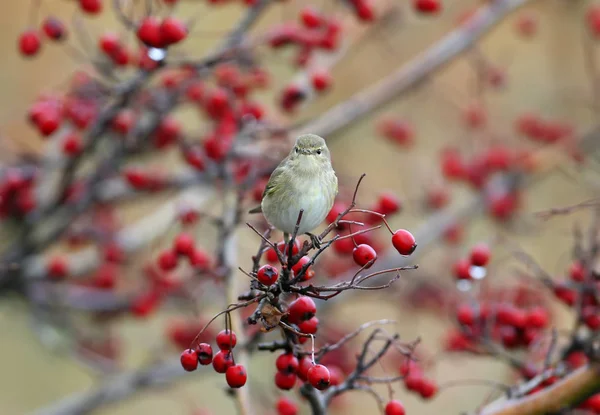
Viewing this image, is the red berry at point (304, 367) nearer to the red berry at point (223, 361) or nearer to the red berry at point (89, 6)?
the red berry at point (223, 361)

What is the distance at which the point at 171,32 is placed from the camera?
5.48 feet

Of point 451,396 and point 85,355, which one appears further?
point 451,396

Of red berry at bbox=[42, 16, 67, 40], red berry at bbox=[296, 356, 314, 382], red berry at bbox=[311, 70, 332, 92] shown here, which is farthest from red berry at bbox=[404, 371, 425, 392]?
red berry at bbox=[42, 16, 67, 40]

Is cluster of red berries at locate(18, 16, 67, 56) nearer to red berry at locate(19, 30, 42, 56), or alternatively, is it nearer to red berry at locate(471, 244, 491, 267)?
red berry at locate(19, 30, 42, 56)

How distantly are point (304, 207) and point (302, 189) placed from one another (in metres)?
0.04

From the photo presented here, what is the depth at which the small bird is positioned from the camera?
1371mm

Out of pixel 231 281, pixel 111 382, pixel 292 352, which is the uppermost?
pixel 292 352

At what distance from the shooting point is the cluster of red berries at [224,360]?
1190 millimetres

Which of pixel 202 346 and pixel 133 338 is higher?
pixel 202 346

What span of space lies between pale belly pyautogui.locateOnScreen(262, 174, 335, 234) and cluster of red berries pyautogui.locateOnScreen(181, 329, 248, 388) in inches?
10.1

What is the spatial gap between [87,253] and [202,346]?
6.18 ft

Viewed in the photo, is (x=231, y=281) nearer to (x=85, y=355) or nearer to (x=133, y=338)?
(x=85, y=355)

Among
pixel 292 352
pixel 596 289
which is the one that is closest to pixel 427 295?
pixel 596 289

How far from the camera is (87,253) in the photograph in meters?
2.97
